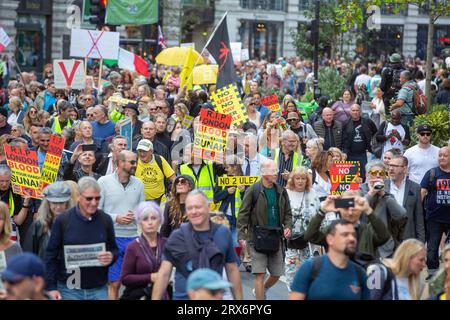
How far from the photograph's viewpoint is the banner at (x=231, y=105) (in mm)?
16422

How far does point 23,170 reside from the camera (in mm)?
11305

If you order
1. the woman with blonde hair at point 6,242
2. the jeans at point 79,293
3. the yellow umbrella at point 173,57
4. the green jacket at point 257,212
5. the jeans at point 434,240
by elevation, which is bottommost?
the jeans at point 434,240

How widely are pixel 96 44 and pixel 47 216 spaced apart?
14.3 m

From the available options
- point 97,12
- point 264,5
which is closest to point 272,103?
point 97,12

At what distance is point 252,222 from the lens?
10.5 m

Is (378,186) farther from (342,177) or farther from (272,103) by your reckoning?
(272,103)

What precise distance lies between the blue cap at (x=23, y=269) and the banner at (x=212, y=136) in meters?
5.89

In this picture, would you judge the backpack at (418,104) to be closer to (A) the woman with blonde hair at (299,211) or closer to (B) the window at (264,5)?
(A) the woman with blonde hair at (299,211)

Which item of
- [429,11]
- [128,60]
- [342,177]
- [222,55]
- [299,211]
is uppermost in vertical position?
[429,11]

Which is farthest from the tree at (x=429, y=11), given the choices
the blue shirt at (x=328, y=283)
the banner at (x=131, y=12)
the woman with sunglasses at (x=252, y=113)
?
the blue shirt at (x=328, y=283)

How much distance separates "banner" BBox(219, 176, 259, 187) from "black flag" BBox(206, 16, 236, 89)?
21.8 ft

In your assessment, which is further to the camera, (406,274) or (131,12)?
(131,12)
